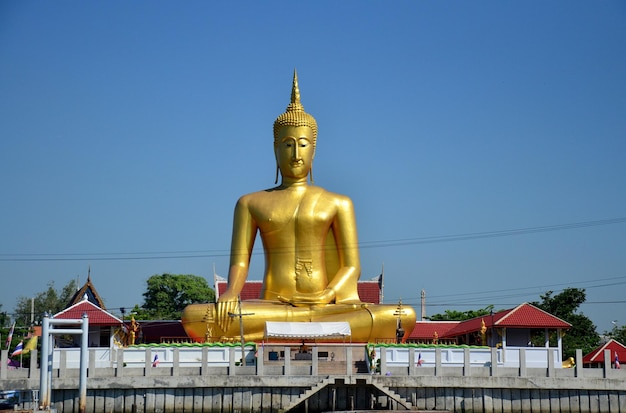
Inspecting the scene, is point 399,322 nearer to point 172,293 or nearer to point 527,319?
A: point 527,319

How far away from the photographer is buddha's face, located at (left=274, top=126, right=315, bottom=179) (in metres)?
31.1

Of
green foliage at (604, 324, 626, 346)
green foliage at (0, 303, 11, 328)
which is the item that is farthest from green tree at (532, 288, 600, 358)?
green foliage at (0, 303, 11, 328)

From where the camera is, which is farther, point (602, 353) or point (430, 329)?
point (430, 329)

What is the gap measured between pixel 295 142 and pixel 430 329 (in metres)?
9.53

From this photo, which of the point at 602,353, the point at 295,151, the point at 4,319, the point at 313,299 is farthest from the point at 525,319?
the point at 4,319

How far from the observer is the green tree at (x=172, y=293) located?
54.5m

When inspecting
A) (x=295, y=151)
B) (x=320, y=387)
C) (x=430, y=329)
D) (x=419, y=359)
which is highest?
(x=295, y=151)

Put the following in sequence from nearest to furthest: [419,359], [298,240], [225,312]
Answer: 1. [419,359]
2. [225,312]
3. [298,240]

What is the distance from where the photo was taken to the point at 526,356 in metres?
27.3

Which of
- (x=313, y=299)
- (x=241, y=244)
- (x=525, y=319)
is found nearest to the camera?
(x=313, y=299)

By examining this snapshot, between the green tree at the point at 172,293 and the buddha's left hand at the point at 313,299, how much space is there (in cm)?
2503

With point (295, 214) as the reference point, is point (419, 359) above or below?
below

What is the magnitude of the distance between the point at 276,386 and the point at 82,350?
4.42 metres

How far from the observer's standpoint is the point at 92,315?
33312mm
